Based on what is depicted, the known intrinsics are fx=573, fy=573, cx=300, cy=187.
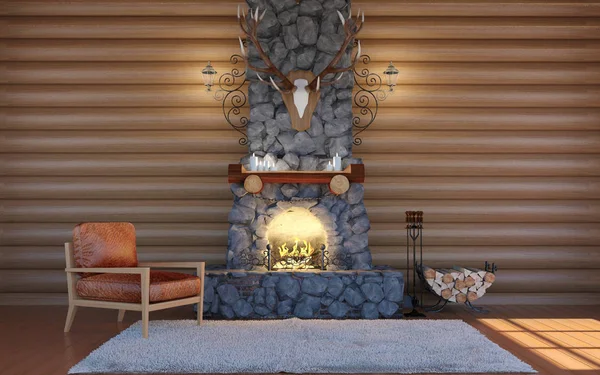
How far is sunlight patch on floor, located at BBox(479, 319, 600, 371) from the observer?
4.71m

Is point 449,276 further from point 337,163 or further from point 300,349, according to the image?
point 300,349

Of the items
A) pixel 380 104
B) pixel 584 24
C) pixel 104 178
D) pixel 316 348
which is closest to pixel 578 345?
pixel 316 348

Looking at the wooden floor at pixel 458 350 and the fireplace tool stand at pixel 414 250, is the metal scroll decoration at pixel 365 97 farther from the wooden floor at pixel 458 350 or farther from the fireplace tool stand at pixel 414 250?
the wooden floor at pixel 458 350

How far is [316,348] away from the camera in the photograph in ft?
15.7

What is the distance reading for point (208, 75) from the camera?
7215 millimetres

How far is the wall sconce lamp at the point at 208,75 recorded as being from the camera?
23.3 feet

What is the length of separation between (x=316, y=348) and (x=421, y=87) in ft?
13.4

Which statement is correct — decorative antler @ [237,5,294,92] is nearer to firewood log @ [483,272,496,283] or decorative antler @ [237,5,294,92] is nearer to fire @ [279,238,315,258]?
fire @ [279,238,315,258]

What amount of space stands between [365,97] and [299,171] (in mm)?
1542

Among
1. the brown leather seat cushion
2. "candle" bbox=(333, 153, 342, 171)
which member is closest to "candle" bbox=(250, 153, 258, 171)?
"candle" bbox=(333, 153, 342, 171)

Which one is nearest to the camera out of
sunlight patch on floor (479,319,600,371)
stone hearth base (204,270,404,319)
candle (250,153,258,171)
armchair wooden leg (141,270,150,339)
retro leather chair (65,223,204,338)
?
sunlight patch on floor (479,319,600,371)

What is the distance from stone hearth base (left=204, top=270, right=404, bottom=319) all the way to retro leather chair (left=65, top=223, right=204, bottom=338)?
0.56 m

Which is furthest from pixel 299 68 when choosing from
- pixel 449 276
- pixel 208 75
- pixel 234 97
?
pixel 449 276

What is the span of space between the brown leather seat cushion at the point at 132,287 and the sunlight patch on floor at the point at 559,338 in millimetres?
3176
